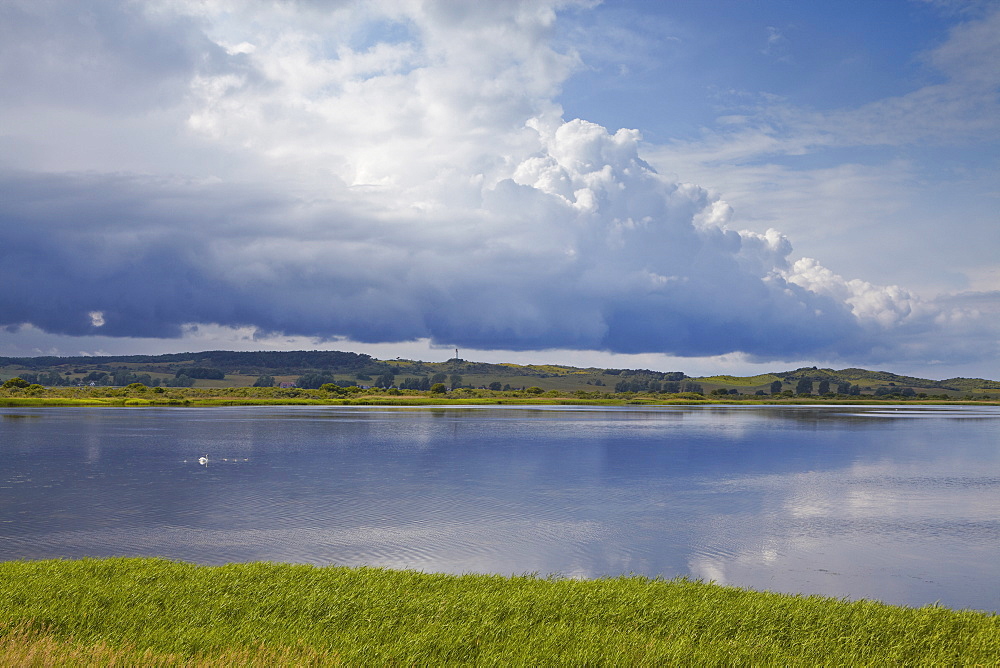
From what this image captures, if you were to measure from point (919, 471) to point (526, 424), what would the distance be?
4864cm

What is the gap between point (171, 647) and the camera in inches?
428

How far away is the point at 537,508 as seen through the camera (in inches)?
1186

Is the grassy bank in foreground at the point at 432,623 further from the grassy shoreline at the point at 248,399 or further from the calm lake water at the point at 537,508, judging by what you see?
the grassy shoreline at the point at 248,399

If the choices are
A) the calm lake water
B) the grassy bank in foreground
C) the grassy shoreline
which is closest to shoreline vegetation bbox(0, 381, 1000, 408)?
the grassy shoreline

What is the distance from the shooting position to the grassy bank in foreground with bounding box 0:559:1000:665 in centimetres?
1087

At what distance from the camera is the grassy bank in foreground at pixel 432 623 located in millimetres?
10867

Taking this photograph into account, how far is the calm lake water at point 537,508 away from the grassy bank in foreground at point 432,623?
4.90m

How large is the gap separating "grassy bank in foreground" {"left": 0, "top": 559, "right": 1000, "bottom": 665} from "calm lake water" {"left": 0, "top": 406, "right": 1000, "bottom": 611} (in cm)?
490

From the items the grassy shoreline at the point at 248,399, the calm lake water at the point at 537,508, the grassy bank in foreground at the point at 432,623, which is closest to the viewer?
the grassy bank in foreground at the point at 432,623

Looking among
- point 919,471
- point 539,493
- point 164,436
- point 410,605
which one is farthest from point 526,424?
point 410,605

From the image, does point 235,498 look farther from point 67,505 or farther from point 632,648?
point 632,648

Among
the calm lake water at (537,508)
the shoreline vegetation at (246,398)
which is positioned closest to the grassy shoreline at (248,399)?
the shoreline vegetation at (246,398)

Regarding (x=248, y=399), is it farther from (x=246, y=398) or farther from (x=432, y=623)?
(x=432, y=623)

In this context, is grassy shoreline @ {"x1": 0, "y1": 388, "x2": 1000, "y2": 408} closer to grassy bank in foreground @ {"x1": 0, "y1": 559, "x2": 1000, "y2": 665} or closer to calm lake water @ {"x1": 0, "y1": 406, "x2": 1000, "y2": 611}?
calm lake water @ {"x1": 0, "y1": 406, "x2": 1000, "y2": 611}
